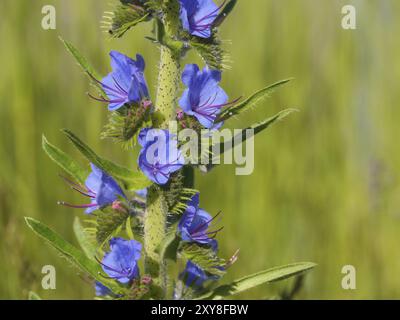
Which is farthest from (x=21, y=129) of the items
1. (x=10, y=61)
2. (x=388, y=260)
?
(x=388, y=260)

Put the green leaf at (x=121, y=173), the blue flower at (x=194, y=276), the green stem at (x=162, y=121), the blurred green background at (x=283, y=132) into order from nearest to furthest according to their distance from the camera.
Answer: the green leaf at (x=121, y=173) → the green stem at (x=162, y=121) → the blue flower at (x=194, y=276) → the blurred green background at (x=283, y=132)

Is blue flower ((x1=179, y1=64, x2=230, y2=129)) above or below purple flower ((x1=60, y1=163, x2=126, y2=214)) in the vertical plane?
above

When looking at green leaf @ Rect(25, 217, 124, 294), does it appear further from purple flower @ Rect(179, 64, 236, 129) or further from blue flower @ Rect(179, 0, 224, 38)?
blue flower @ Rect(179, 0, 224, 38)

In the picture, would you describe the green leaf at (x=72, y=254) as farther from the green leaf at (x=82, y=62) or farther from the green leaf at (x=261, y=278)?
the green leaf at (x=82, y=62)

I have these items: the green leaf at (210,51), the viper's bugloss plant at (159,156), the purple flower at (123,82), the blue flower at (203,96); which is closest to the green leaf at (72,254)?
the viper's bugloss plant at (159,156)

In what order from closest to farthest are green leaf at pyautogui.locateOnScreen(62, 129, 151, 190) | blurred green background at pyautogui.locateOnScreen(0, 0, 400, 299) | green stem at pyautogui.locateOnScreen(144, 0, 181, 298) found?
green leaf at pyautogui.locateOnScreen(62, 129, 151, 190) → green stem at pyautogui.locateOnScreen(144, 0, 181, 298) → blurred green background at pyautogui.locateOnScreen(0, 0, 400, 299)

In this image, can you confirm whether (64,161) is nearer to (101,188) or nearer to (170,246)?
(101,188)

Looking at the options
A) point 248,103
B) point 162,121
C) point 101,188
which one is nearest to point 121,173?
point 101,188

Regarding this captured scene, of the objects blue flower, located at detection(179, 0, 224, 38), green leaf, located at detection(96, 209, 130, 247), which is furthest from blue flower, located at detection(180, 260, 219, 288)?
blue flower, located at detection(179, 0, 224, 38)
